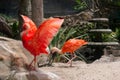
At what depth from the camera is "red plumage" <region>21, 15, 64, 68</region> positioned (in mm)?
5289

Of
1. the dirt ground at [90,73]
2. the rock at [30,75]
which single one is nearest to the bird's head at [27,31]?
the rock at [30,75]

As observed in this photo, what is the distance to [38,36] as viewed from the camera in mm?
5336

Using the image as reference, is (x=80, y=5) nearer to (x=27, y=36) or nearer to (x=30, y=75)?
(x=27, y=36)

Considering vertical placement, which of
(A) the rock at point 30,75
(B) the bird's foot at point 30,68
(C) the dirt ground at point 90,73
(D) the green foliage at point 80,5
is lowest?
(C) the dirt ground at point 90,73

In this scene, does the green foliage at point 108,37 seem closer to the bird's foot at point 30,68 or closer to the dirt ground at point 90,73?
the dirt ground at point 90,73

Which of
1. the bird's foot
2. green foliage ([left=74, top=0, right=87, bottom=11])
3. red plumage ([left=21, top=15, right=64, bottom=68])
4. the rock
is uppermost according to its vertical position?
red plumage ([left=21, top=15, right=64, bottom=68])

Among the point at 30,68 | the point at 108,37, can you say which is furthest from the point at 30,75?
the point at 108,37

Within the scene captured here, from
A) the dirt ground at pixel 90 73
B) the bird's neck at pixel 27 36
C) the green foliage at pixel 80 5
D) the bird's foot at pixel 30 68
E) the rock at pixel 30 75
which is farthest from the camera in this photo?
the green foliage at pixel 80 5

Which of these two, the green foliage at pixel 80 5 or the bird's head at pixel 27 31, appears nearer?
the bird's head at pixel 27 31

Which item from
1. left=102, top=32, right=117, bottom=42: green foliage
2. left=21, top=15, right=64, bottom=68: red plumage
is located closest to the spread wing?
left=21, top=15, right=64, bottom=68: red plumage

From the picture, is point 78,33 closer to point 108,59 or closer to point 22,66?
point 108,59

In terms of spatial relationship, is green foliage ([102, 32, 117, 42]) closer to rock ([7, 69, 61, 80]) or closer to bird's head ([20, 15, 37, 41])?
bird's head ([20, 15, 37, 41])

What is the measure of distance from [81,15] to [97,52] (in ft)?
6.06

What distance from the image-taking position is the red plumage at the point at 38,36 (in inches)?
208
